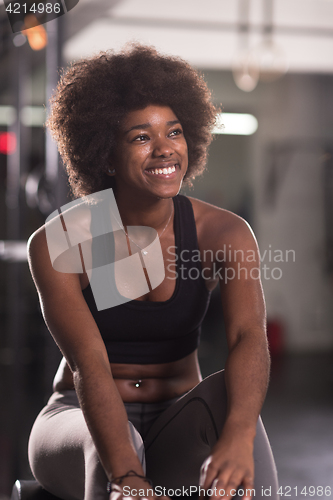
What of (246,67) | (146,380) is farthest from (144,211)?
(246,67)

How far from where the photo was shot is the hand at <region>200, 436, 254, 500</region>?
2.39 ft

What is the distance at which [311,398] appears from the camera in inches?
103

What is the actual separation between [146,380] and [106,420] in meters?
0.25

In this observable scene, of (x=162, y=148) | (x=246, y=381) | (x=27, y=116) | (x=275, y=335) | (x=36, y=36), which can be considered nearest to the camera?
(x=246, y=381)

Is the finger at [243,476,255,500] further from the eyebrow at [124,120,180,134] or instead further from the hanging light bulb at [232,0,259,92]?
the hanging light bulb at [232,0,259,92]

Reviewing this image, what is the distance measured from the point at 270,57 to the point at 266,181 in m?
1.02

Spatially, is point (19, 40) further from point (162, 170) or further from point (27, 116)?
point (162, 170)

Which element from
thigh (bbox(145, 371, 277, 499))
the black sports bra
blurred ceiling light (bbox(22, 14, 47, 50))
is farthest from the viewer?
blurred ceiling light (bbox(22, 14, 47, 50))

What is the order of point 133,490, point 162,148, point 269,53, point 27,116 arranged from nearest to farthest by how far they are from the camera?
point 133,490
point 162,148
point 27,116
point 269,53

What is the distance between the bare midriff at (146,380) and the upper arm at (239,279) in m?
0.19

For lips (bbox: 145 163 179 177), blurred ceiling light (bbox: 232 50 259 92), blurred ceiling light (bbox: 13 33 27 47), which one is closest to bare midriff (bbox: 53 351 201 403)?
lips (bbox: 145 163 179 177)

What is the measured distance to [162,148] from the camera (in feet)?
3.14

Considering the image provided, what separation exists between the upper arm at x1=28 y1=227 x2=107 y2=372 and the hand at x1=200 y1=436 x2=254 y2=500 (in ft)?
0.86

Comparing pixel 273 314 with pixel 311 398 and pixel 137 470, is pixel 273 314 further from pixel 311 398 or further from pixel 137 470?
pixel 137 470
